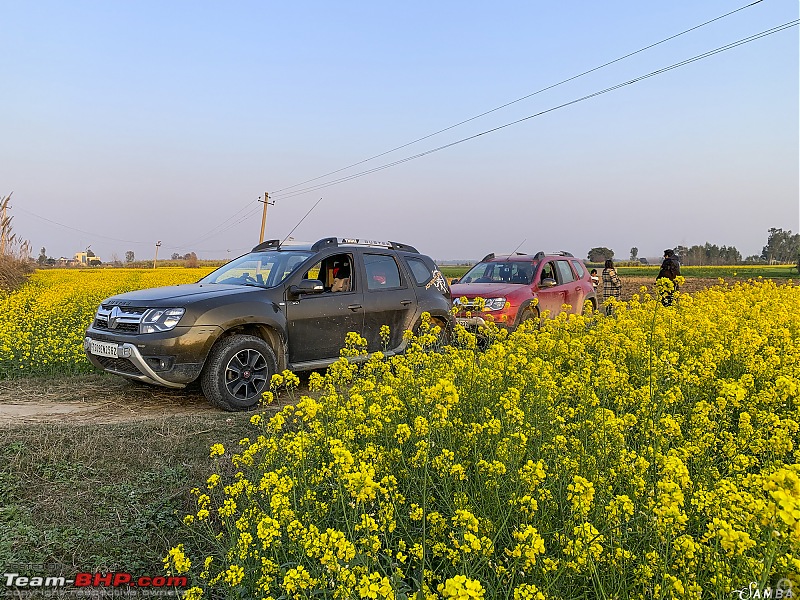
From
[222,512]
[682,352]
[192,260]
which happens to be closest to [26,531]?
[222,512]

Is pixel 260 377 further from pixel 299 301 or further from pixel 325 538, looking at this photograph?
pixel 325 538

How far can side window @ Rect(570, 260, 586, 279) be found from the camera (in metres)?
12.3

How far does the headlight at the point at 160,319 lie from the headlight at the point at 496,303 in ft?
18.1

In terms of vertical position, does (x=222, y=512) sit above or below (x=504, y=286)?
below

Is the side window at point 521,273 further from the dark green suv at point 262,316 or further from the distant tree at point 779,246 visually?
the distant tree at point 779,246

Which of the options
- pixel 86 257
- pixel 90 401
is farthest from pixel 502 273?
pixel 86 257

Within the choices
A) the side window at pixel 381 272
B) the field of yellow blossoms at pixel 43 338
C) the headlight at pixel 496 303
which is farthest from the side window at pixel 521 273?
the field of yellow blossoms at pixel 43 338

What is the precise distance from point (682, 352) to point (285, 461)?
14.8 feet

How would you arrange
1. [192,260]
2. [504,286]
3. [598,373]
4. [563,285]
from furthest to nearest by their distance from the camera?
[192,260] < [563,285] < [504,286] < [598,373]

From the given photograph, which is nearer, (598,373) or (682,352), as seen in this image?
(598,373)

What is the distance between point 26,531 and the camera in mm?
3232

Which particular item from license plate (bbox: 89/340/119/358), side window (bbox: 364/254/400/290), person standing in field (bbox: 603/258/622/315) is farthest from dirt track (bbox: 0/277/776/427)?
person standing in field (bbox: 603/258/622/315)

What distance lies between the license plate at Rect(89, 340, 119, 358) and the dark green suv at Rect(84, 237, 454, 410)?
0.04 ft

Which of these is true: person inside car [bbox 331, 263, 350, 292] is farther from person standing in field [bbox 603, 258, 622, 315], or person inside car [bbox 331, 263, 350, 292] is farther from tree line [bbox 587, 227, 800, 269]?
tree line [bbox 587, 227, 800, 269]
